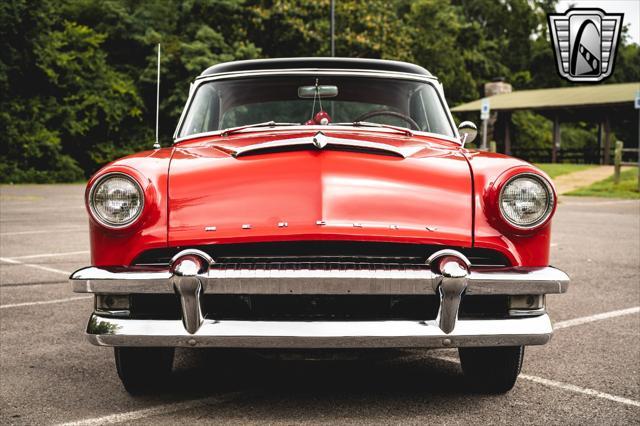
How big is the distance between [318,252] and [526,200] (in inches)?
36.3

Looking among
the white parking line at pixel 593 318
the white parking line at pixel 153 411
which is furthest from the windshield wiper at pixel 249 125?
the white parking line at pixel 593 318

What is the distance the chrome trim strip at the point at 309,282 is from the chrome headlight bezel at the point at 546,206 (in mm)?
255

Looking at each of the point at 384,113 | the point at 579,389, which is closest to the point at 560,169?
the point at 384,113

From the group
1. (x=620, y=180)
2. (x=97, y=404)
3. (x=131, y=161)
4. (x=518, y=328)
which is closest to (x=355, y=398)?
(x=518, y=328)

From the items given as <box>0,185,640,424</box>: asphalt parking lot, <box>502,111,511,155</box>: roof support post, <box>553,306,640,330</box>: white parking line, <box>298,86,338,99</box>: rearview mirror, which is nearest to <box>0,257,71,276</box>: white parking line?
<box>0,185,640,424</box>: asphalt parking lot

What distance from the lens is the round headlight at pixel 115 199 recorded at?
319 cm

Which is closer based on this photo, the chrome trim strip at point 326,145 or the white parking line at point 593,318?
the chrome trim strip at point 326,145

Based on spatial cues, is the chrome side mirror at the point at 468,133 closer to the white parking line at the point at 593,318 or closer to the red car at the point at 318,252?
the red car at the point at 318,252

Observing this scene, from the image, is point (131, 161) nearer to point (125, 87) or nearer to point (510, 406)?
point (510, 406)

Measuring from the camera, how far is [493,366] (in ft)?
11.6

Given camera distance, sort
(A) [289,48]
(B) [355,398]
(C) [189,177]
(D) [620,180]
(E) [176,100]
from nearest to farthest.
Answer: (C) [189,177] → (B) [355,398] → (D) [620,180] → (E) [176,100] → (A) [289,48]

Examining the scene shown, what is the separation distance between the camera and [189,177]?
10.7ft

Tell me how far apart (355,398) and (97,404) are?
1.15 meters

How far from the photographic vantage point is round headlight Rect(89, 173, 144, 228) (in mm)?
3189
